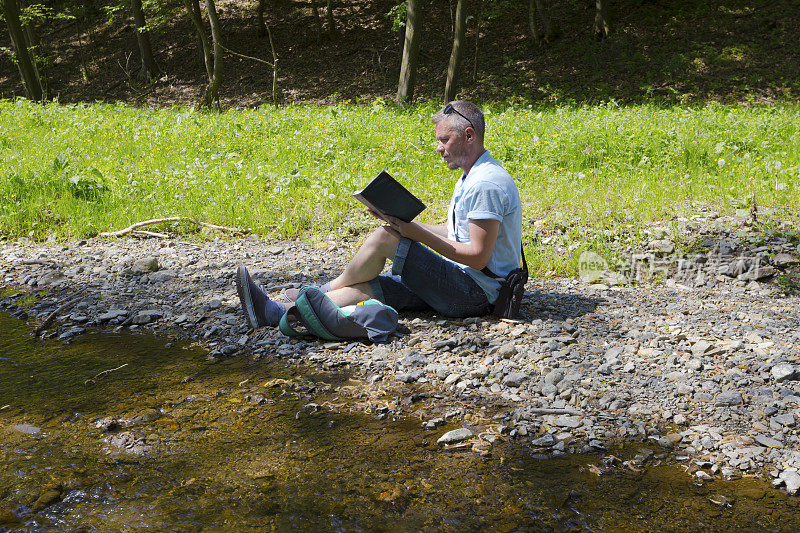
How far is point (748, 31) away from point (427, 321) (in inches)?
904

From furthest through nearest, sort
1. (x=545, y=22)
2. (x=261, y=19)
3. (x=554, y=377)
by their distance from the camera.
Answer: (x=261, y=19)
(x=545, y=22)
(x=554, y=377)

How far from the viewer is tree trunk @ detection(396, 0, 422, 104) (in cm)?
1519

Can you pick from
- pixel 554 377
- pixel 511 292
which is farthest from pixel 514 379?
pixel 511 292

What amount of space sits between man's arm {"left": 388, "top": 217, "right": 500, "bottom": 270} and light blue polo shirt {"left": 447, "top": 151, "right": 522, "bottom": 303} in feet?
0.23

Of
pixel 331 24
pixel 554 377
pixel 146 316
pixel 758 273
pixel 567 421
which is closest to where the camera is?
pixel 567 421

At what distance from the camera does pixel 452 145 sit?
4332mm

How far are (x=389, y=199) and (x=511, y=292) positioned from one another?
1.16 metres

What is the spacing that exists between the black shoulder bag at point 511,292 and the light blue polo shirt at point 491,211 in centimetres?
5

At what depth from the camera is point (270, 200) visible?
27.0ft

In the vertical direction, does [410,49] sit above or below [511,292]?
above

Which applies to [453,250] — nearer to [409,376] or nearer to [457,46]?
[409,376]

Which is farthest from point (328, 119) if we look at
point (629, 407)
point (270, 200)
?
point (629, 407)

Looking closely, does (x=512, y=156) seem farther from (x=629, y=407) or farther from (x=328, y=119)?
(x=629, y=407)

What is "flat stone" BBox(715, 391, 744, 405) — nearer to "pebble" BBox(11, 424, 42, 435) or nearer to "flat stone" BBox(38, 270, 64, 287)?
"pebble" BBox(11, 424, 42, 435)
